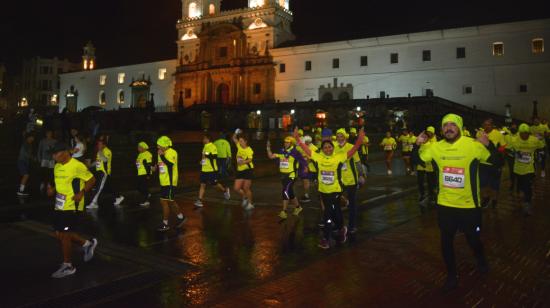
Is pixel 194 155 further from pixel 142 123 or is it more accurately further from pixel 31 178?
pixel 142 123

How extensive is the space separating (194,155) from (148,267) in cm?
1529

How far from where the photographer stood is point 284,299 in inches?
199

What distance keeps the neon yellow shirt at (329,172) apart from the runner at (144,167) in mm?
5330

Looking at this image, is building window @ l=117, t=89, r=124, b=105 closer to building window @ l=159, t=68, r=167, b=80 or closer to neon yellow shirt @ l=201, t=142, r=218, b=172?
building window @ l=159, t=68, r=167, b=80

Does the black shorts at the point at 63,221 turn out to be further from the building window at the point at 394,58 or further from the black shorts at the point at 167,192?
the building window at the point at 394,58

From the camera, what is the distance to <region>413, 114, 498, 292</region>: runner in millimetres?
5129

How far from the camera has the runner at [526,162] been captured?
950 centimetres

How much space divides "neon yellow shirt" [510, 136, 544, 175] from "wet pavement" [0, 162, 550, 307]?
1042 mm

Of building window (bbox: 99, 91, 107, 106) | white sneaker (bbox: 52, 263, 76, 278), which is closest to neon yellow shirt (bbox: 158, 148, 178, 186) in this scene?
white sneaker (bbox: 52, 263, 76, 278)

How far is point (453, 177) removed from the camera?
17.1ft

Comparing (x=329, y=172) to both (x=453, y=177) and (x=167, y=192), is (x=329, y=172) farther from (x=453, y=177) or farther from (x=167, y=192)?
(x=167, y=192)

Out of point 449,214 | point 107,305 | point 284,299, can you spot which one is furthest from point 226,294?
point 449,214

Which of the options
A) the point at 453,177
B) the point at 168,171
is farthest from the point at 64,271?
the point at 453,177

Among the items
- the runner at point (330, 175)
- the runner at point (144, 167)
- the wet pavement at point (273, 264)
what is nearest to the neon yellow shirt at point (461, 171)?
the wet pavement at point (273, 264)
